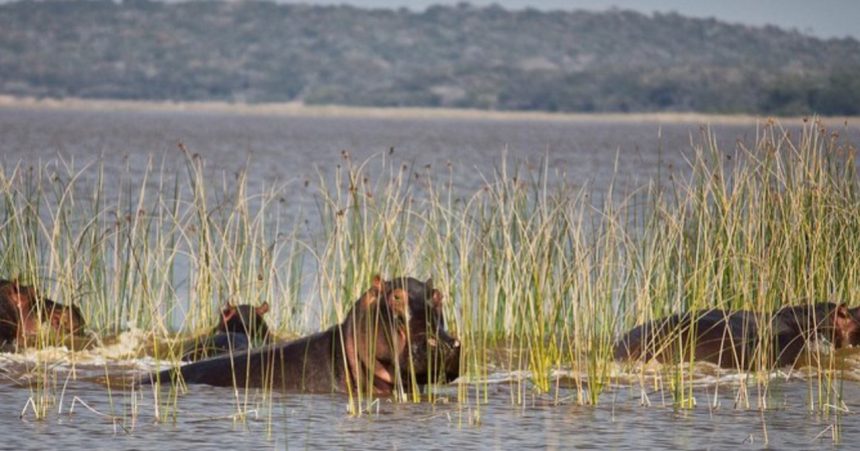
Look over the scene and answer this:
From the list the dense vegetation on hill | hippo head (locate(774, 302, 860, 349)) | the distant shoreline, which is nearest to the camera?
hippo head (locate(774, 302, 860, 349))

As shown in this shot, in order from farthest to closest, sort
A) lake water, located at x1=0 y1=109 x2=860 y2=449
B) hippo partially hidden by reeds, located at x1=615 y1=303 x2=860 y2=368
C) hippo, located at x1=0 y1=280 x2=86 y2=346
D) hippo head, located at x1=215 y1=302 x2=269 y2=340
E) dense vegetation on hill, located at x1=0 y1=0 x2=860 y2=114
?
dense vegetation on hill, located at x1=0 y1=0 x2=860 y2=114, hippo head, located at x1=215 y1=302 x2=269 y2=340, hippo, located at x1=0 y1=280 x2=86 y2=346, hippo partially hidden by reeds, located at x1=615 y1=303 x2=860 y2=368, lake water, located at x1=0 y1=109 x2=860 y2=449

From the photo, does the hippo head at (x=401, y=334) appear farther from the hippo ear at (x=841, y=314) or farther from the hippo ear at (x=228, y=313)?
the hippo ear at (x=841, y=314)

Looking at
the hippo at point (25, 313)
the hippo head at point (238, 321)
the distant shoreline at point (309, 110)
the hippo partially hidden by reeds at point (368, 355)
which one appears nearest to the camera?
the hippo partially hidden by reeds at point (368, 355)

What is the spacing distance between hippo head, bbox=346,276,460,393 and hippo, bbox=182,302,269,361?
57.8 inches

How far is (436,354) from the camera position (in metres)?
7.35

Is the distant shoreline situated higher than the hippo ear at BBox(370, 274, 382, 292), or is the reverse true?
the distant shoreline

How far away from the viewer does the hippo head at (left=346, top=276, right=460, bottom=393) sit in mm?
7430

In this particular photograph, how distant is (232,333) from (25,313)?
1087 millimetres

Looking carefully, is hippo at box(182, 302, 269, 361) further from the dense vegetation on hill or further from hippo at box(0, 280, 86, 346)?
the dense vegetation on hill

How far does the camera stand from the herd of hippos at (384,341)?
754 centimetres

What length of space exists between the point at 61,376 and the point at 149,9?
502ft

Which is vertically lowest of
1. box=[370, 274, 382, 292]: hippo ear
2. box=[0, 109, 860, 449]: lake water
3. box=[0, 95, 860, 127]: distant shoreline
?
box=[0, 109, 860, 449]: lake water

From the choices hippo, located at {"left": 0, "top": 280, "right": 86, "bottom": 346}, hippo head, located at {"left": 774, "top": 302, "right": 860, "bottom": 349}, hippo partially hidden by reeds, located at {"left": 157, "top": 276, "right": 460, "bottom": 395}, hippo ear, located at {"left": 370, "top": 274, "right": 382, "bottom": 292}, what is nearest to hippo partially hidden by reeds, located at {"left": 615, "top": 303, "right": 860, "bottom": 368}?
hippo head, located at {"left": 774, "top": 302, "right": 860, "bottom": 349}

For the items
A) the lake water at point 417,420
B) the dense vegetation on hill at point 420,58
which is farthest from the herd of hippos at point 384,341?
the dense vegetation on hill at point 420,58
